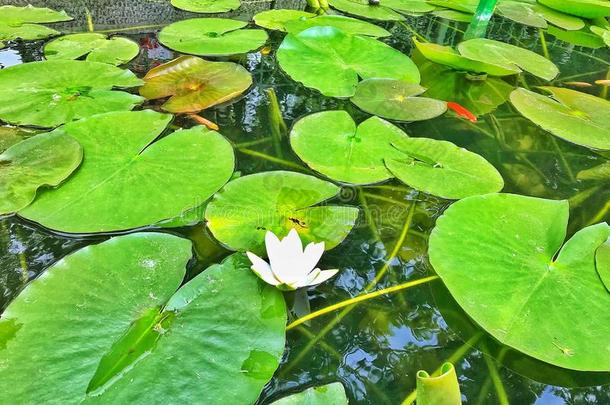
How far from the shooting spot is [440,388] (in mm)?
628

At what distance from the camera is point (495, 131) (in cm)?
170

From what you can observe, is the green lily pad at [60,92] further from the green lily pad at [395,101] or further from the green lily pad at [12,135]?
the green lily pad at [395,101]

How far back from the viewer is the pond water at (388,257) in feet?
2.93

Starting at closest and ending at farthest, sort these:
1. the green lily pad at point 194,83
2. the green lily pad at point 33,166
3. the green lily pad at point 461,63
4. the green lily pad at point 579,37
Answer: the green lily pad at point 33,166 < the green lily pad at point 194,83 < the green lily pad at point 461,63 < the green lily pad at point 579,37

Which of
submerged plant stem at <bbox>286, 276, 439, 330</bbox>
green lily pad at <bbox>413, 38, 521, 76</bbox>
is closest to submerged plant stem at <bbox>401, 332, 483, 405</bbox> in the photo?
submerged plant stem at <bbox>286, 276, 439, 330</bbox>

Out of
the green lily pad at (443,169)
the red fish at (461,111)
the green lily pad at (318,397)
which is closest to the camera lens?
the green lily pad at (318,397)

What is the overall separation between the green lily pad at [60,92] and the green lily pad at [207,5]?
0.90m

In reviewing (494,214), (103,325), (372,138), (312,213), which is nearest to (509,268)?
(494,214)

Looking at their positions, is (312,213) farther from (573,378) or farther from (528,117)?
(528,117)

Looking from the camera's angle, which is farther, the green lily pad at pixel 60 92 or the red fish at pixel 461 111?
the red fish at pixel 461 111

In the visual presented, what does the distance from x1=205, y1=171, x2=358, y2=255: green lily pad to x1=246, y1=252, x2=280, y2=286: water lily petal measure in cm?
11

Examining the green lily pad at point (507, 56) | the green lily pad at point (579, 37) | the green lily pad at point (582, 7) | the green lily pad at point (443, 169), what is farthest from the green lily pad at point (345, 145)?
the green lily pad at point (582, 7)

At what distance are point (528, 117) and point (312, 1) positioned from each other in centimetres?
159

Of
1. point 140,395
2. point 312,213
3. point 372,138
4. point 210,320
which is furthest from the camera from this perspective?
point 372,138
